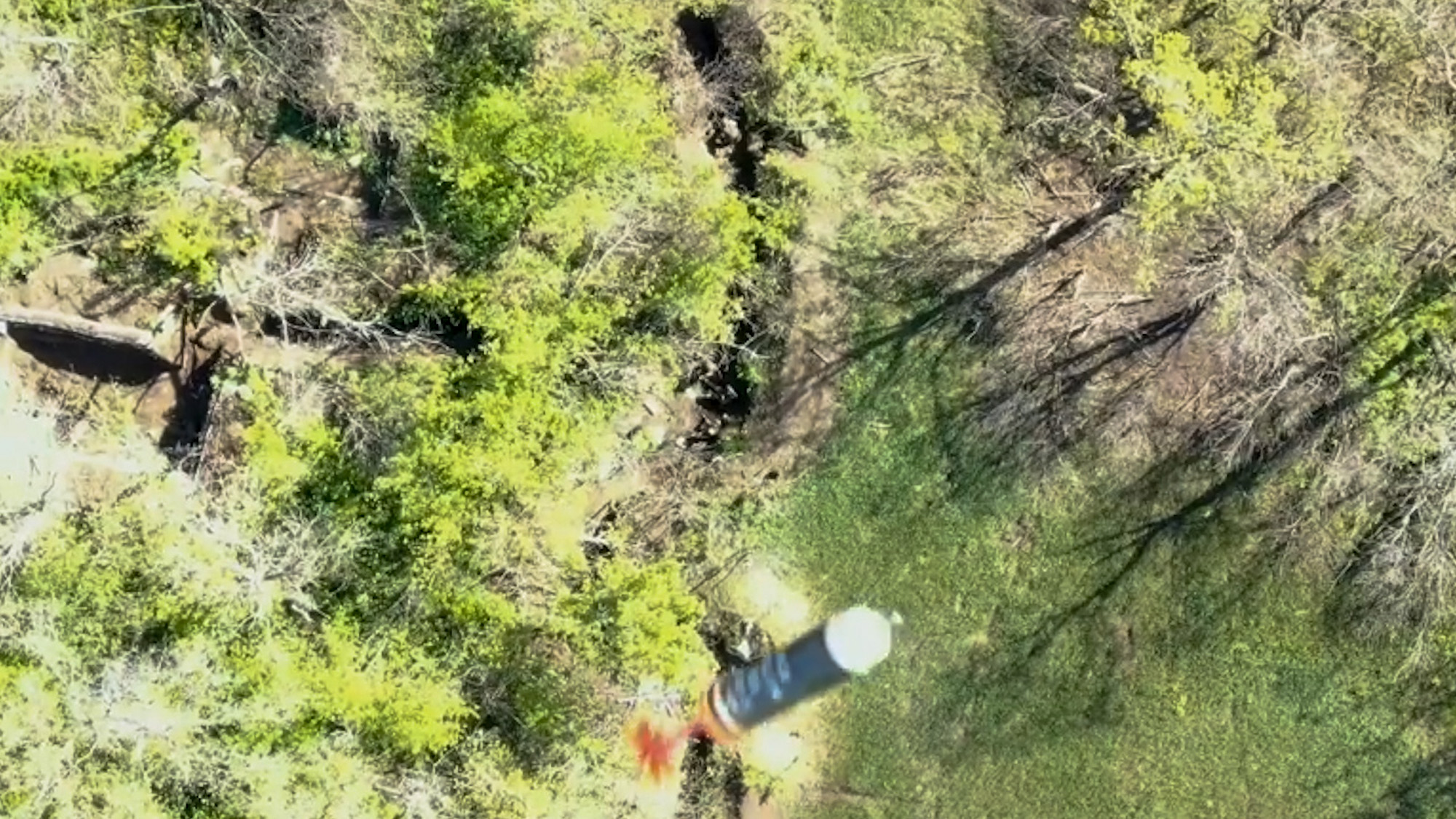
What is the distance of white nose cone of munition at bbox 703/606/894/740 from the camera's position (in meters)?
11.4

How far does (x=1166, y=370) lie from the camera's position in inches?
490

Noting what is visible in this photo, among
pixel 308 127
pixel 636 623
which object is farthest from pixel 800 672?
pixel 308 127

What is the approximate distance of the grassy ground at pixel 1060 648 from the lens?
1252cm

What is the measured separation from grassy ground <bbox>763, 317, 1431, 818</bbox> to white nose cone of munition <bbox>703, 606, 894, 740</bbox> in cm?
73

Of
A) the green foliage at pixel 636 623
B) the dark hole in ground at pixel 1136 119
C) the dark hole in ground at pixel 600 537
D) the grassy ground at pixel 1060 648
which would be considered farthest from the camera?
the grassy ground at pixel 1060 648

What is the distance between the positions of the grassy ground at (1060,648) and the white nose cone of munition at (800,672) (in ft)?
2.38

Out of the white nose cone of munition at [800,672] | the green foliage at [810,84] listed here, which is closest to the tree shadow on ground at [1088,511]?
the white nose cone of munition at [800,672]

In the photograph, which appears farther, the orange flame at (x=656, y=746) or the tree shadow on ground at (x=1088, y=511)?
the tree shadow on ground at (x=1088, y=511)

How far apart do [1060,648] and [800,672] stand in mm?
2665

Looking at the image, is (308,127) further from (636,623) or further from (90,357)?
(636,623)

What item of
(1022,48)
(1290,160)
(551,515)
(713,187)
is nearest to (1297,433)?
(1290,160)

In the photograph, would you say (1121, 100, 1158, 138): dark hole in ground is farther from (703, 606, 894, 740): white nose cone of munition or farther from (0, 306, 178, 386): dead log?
(0, 306, 178, 386): dead log

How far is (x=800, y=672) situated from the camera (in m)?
11.7

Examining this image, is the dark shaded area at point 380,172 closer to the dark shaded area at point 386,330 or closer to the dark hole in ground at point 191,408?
the dark shaded area at point 386,330
